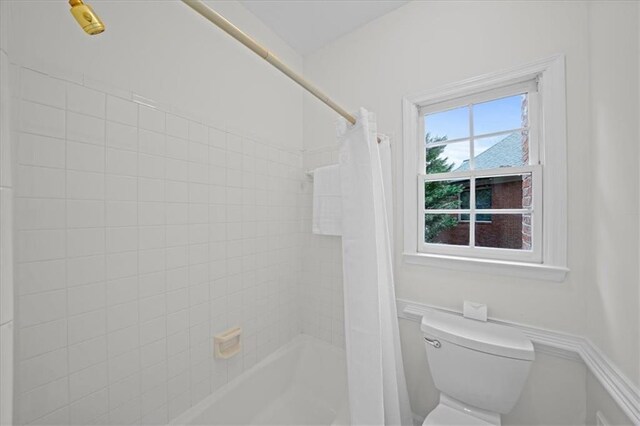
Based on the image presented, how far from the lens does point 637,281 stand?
780 mm

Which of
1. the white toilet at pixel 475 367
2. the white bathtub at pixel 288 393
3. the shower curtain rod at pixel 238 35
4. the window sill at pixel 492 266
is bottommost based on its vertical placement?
the white bathtub at pixel 288 393

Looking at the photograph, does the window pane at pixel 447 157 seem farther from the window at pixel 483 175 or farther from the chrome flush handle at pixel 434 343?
the chrome flush handle at pixel 434 343

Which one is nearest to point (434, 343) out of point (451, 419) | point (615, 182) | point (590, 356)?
point (451, 419)

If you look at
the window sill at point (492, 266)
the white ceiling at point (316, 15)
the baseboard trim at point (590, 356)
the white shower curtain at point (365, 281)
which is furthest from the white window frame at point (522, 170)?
the white ceiling at point (316, 15)

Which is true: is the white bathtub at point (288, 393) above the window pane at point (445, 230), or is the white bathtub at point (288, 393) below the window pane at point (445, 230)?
below

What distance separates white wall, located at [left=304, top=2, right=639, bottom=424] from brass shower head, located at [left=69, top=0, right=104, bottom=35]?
4.49ft

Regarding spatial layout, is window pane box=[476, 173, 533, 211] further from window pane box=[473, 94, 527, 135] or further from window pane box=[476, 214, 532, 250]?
window pane box=[473, 94, 527, 135]

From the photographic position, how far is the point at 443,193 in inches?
58.7

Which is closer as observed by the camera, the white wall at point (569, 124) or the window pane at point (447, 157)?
the white wall at point (569, 124)

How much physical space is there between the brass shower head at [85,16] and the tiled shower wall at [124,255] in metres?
0.52

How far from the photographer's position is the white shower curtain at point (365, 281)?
3.44 feet

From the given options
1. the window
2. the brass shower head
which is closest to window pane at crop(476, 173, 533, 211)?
the window

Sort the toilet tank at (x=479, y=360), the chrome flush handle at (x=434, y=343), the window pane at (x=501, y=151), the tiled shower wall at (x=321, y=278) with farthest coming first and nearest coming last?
the tiled shower wall at (x=321, y=278) → the window pane at (x=501, y=151) → the chrome flush handle at (x=434, y=343) → the toilet tank at (x=479, y=360)

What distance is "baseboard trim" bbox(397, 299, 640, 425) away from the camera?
30.6 inches
